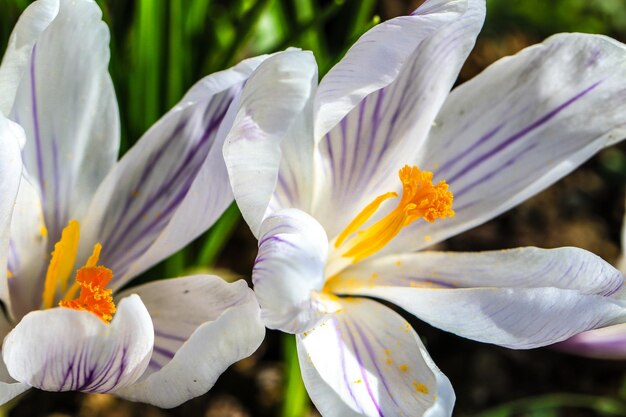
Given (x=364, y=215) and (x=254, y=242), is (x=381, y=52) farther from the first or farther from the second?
(x=254, y=242)

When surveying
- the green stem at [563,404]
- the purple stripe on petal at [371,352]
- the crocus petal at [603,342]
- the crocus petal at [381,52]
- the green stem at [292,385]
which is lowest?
the green stem at [563,404]

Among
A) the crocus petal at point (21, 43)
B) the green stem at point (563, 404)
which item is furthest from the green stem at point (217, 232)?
the green stem at point (563, 404)

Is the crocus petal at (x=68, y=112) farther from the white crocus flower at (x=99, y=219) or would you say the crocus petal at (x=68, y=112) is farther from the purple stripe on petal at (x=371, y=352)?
the purple stripe on petal at (x=371, y=352)

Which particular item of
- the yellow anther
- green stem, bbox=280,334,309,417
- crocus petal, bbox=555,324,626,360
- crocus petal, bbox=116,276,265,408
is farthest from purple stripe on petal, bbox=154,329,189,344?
crocus petal, bbox=555,324,626,360

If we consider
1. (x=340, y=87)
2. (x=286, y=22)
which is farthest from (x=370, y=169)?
(x=286, y=22)

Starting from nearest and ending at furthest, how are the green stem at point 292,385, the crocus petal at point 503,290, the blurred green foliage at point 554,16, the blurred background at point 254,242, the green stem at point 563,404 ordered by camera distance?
the crocus petal at point 503,290 < the blurred background at point 254,242 < the green stem at point 292,385 < the green stem at point 563,404 < the blurred green foliage at point 554,16

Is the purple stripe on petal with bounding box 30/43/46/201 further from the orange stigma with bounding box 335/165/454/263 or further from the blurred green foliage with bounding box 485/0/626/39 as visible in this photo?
the blurred green foliage with bounding box 485/0/626/39

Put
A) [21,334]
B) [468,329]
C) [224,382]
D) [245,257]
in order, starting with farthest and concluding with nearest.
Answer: [245,257] < [224,382] < [468,329] < [21,334]

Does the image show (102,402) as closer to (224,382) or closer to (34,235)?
(224,382)

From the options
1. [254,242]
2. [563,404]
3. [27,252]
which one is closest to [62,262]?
[27,252]
